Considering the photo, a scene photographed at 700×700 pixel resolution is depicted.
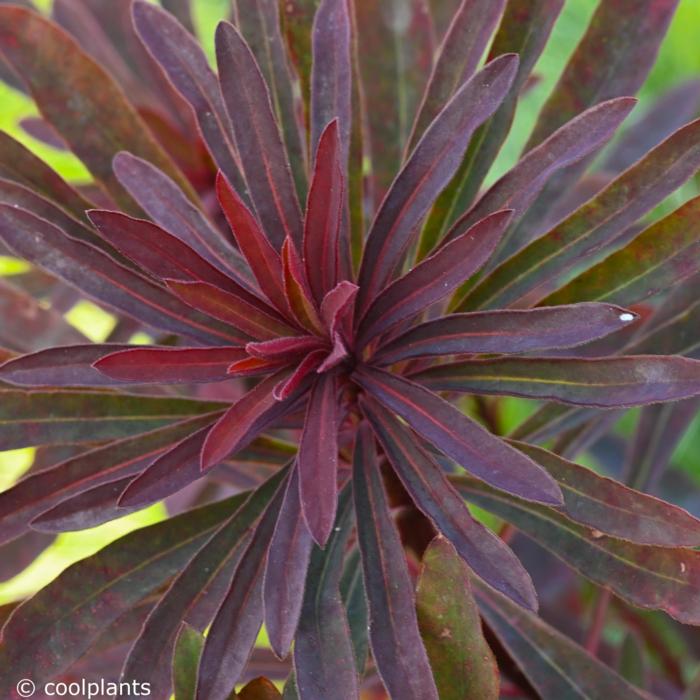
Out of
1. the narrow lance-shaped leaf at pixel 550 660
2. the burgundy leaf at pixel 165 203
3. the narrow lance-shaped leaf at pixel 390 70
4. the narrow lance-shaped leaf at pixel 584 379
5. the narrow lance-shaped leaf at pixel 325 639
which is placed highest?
the narrow lance-shaped leaf at pixel 390 70

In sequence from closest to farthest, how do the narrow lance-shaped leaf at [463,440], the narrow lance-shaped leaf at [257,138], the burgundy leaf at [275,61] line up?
the narrow lance-shaped leaf at [463,440]
the narrow lance-shaped leaf at [257,138]
the burgundy leaf at [275,61]

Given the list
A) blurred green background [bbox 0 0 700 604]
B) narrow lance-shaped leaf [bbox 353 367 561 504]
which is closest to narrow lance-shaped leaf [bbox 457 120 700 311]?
narrow lance-shaped leaf [bbox 353 367 561 504]

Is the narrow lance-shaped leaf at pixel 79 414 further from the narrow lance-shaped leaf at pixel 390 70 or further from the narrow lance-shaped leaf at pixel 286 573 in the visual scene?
the narrow lance-shaped leaf at pixel 390 70

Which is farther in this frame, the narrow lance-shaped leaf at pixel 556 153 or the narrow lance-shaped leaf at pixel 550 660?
the narrow lance-shaped leaf at pixel 550 660

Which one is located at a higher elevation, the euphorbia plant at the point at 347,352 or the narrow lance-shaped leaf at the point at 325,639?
the euphorbia plant at the point at 347,352

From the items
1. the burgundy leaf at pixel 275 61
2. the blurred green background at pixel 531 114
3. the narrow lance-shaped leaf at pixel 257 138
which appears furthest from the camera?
the blurred green background at pixel 531 114

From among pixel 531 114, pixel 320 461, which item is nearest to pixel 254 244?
pixel 320 461

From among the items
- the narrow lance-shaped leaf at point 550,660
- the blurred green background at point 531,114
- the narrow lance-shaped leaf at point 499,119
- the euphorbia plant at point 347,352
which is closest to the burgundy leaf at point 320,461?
the euphorbia plant at point 347,352
